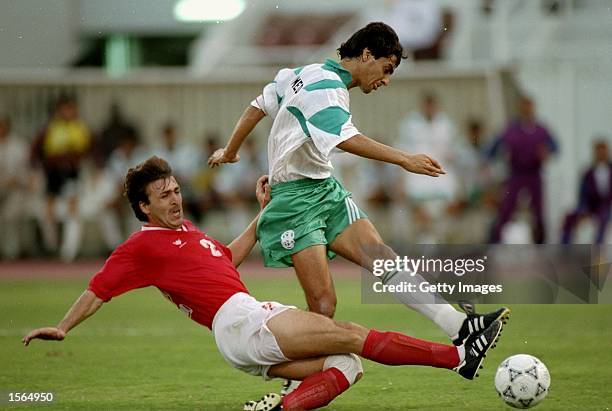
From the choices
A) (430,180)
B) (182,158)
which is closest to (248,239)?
(430,180)

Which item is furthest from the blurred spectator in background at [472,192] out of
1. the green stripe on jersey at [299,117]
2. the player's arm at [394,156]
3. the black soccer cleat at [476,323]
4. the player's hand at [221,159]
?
the player's arm at [394,156]

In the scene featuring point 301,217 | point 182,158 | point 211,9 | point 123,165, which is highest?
point 211,9

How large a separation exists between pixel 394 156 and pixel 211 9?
15474mm

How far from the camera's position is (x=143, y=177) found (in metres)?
6.41

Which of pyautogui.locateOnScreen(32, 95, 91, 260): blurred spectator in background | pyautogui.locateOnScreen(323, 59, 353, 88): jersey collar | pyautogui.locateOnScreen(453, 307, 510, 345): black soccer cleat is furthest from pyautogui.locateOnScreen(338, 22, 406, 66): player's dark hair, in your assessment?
pyautogui.locateOnScreen(32, 95, 91, 260): blurred spectator in background

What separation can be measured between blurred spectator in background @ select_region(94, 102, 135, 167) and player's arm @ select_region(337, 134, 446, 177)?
12702 mm

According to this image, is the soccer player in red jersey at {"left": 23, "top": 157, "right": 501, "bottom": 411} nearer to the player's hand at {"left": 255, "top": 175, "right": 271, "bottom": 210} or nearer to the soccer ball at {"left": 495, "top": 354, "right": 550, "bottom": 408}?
the soccer ball at {"left": 495, "top": 354, "right": 550, "bottom": 408}

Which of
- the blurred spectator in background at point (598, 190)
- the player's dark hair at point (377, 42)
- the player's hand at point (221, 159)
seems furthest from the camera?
the blurred spectator in background at point (598, 190)

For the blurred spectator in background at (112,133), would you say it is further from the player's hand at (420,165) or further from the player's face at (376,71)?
the player's hand at (420,165)

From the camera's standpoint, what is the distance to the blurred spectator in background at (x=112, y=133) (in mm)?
18656

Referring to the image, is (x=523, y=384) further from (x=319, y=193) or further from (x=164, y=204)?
(x=164, y=204)

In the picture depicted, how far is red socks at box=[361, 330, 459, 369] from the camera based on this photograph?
243 inches

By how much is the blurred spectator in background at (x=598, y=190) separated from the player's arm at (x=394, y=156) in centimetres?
1058

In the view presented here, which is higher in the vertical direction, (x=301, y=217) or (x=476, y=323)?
(x=301, y=217)
